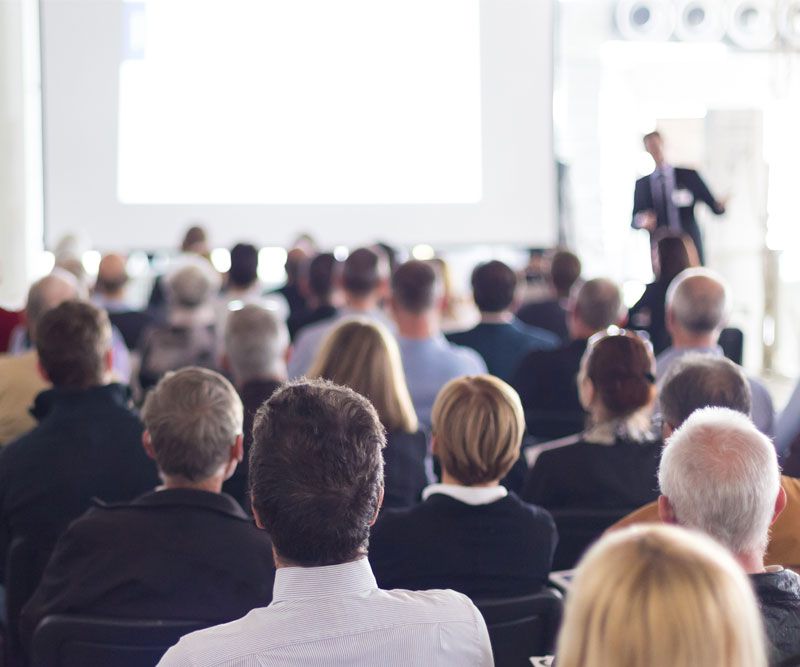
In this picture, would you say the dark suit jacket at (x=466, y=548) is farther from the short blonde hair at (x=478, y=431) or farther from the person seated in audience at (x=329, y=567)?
the person seated in audience at (x=329, y=567)

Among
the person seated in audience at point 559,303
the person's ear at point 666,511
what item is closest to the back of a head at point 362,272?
the person seated in audience at point 559,303

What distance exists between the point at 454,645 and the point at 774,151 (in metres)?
9.71

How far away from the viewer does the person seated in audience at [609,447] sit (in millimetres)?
2701

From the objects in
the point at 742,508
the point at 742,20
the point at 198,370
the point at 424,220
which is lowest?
the point at 742,508

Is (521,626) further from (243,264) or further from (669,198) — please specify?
(669,198)

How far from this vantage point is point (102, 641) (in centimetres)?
182

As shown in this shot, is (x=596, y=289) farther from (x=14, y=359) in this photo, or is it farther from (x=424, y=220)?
(x=424, y=220)

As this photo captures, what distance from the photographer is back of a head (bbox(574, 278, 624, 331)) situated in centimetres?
427

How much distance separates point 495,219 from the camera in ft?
26.0

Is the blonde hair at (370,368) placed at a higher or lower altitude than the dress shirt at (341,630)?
higher

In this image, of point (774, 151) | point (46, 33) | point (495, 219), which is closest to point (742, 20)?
point (774, 151)

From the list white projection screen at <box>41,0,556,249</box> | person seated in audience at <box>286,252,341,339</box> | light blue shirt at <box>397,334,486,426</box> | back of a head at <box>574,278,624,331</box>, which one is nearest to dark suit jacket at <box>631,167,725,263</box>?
white projection screen at <box>41,0,556,249</box>

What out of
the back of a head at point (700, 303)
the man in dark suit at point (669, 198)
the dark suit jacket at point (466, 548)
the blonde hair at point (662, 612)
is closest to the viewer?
the blonde hair at point (662, 612)

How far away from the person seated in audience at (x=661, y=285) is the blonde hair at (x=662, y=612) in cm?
467
